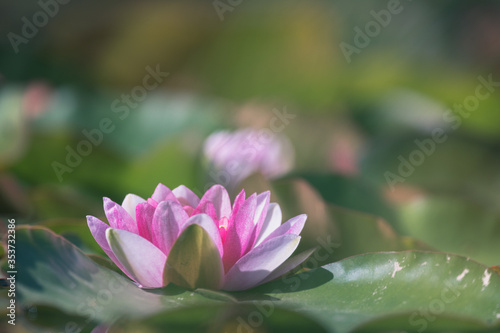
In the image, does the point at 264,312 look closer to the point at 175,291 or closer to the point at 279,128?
the point at 175,291

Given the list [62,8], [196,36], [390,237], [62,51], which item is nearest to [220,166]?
[390,237]

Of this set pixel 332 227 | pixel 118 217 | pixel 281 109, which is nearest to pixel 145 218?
pixel 118 217

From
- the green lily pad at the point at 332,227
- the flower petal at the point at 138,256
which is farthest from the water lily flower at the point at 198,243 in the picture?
the green lily pad at the point at 332,227

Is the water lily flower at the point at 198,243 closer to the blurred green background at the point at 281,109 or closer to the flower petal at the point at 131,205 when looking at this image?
the flower petal at the point at 131,205

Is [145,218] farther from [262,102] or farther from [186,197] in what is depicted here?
[262,102]

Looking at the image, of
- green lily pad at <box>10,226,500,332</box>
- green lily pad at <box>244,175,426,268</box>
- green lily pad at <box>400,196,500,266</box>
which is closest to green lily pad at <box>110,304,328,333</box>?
green lily pad at <box>10,226,500,332</box>

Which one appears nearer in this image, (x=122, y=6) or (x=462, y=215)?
(x=462, y=215)
